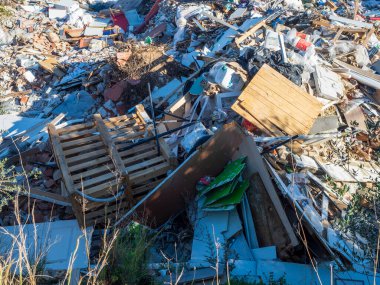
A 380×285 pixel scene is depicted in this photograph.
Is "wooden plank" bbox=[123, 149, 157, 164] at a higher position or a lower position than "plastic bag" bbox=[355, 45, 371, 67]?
lower

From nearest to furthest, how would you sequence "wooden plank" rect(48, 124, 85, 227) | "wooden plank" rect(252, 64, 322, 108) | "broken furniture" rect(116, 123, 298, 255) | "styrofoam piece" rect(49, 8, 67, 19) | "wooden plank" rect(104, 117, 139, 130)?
"wooden plank" rect(48, 124, 85, 227), "broken furniture" rect(116, 123, 298, 255), "wooden plank" rect(252, 64, 322, 108), "wooden plank" rect(104, 117, 139, 130), "styrofoam piece" rect(49, 8, 67, 19)

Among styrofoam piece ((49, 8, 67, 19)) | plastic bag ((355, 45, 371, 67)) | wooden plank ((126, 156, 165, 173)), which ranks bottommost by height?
styrofoam piece ((49, 8, 67, 19))

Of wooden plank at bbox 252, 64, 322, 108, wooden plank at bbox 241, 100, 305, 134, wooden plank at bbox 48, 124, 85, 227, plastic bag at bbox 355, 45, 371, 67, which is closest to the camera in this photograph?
wooden plank at bbox 48, 124, 85, 227

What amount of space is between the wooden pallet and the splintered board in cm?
111

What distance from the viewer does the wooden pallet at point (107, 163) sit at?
387cm

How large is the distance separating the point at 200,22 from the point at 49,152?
15.2 ft

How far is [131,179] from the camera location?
400 cm

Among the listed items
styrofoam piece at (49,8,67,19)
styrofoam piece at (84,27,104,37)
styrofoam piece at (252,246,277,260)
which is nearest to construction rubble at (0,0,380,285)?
styrofoam piece at (252,246,277,260)

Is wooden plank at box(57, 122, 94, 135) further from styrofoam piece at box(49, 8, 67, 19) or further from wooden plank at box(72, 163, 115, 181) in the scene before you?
styrofoam piece at box(49, 8, 67, 19)

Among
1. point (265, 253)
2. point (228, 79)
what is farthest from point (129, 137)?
point (265, 253)

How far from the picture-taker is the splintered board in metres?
4.50

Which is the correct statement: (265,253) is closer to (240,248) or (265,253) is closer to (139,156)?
(240,248)

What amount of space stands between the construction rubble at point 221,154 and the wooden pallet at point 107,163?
0.06 feet

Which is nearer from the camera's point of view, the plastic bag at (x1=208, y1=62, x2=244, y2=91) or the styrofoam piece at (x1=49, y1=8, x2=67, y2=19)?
the plastic bag at (x1=208, y1=62, x2=244, y2=91)
